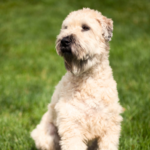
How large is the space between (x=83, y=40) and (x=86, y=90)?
2.06ft

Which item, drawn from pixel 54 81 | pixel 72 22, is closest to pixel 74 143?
pixel 72 22

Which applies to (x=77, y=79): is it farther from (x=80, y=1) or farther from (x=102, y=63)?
(x=80, y=1)

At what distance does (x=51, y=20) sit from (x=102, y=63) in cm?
1032

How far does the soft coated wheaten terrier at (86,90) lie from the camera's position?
2.79 m

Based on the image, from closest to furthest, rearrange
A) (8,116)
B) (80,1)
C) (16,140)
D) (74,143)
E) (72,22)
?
(74,143), (72,22), (16,140), (8,116), (80,1)

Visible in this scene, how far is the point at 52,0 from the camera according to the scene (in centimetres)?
1806

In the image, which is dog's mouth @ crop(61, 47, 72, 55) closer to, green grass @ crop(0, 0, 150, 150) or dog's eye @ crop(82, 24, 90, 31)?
dog's eye @ crop(82, 24, 90, 31)

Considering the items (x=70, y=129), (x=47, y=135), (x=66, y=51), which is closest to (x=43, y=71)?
(x=47, y=135)

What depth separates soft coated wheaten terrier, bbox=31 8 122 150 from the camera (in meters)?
2.79

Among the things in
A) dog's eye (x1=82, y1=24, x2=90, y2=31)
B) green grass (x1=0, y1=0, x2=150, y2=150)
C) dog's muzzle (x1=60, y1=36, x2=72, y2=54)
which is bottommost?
green grass (x1=0, y1=0, x2=150, y2=150)

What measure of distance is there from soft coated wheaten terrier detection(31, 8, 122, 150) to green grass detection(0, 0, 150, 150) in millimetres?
747

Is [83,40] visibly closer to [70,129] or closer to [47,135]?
[70,129]

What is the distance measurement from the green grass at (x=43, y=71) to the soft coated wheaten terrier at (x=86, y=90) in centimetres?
75

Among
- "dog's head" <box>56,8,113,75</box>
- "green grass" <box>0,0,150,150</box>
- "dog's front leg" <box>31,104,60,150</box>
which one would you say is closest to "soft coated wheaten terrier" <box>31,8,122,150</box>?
"dog's head" <box>56,8,113,75</box>
